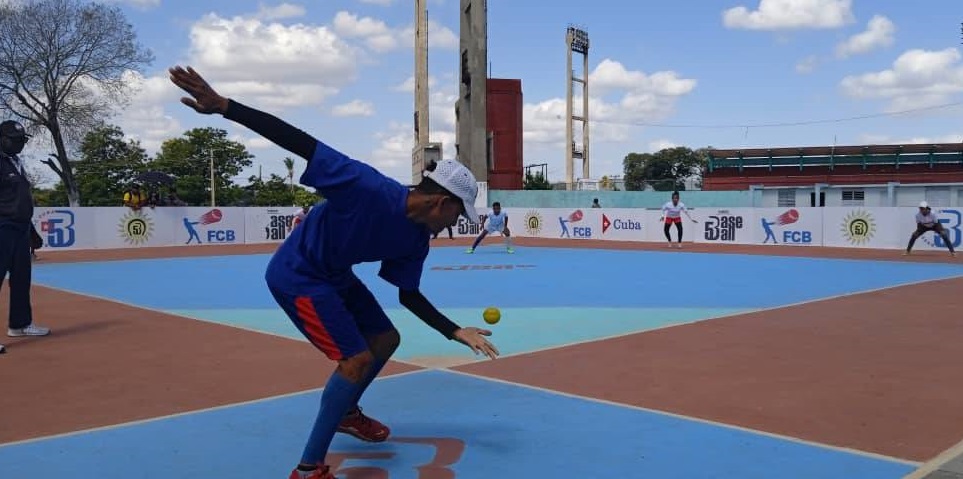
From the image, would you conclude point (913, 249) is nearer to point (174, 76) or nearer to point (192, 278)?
point (192, 278)

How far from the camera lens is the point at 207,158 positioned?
78.6 m

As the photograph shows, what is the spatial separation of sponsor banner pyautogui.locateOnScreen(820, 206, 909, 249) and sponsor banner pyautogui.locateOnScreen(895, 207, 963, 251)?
0.48 ft

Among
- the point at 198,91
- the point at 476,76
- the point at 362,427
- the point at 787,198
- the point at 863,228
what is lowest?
the point at 362,427

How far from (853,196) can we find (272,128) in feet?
193

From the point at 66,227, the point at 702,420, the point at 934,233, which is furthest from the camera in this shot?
the point at 66,227

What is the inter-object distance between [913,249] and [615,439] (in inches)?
855

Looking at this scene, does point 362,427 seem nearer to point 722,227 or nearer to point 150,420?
point 150,420

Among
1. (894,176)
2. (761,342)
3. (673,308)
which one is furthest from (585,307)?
(894,176)

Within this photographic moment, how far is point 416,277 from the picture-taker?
4230mm

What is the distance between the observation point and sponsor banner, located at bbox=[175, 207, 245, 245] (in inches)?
1115

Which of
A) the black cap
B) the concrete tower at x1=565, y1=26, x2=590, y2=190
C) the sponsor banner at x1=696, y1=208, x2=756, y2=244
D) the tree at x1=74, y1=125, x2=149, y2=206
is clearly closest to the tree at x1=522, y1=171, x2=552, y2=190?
the concrete tower at x1=565, y1=26, x2=590, y2=190

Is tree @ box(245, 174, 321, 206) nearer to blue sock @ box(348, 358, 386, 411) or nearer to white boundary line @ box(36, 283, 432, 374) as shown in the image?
white boundary line @ box(36, 283, 432, 374)

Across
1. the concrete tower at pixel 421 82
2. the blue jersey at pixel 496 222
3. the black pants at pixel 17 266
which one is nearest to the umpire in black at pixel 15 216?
the black pants at pixel 17 266

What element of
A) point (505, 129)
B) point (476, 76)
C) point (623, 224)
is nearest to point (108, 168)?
point (505, 129)
